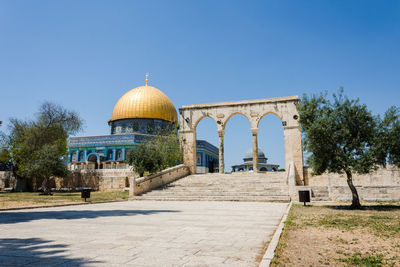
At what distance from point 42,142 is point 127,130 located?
→ 56.6ft

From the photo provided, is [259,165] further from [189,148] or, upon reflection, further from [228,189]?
[228,189]

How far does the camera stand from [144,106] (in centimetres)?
4512

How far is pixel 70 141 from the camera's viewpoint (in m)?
45.1

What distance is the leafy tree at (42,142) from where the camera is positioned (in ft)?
79.2

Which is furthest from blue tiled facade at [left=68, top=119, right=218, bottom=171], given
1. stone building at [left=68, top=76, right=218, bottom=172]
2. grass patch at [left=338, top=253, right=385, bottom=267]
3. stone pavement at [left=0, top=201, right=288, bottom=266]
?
grass patch at [left=338, top=253, right=385, bottom=267]

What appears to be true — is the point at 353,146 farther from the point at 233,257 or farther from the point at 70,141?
the point at 70,141

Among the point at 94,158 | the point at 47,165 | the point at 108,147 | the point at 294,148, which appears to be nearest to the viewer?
the point at 294,148

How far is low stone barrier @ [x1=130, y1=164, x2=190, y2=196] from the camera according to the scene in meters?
17.7

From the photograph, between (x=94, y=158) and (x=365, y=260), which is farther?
(x=94, y=158)

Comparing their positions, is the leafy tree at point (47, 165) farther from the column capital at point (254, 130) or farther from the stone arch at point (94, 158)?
the stone arch at point (94, 158)

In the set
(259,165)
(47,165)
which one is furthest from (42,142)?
(259,165)

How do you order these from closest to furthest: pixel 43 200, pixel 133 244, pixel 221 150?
pixel 133 244
pixel 43 200
pixel 221 150

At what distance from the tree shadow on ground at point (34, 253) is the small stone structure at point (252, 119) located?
19.2 metres

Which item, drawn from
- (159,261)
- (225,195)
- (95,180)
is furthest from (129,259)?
(95,180)
